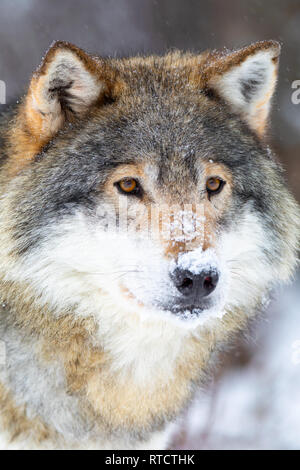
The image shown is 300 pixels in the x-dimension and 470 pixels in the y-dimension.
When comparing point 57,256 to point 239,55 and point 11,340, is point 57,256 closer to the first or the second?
point 11,340

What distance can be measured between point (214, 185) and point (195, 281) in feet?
2.21

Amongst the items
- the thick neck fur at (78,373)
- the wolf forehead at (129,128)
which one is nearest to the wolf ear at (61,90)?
the wolf forehead at (129,128)

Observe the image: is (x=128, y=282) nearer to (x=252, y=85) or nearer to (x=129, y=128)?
(x=129, y=128)

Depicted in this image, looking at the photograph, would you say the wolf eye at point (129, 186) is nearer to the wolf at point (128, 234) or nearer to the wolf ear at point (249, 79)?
the wolf at point (128, 234)

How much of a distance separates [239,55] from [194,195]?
0.85 meters

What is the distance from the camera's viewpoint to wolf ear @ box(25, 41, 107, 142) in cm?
273

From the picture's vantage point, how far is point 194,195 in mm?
2881

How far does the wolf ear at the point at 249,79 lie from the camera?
303cm

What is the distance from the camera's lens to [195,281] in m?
2.55

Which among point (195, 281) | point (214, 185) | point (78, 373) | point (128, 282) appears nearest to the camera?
point (195, 281)

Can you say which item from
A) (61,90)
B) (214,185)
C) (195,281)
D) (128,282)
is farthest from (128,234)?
(61,90)

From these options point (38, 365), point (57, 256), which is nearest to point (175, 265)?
point (57, 256)

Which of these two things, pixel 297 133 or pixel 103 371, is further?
pixel 297 133

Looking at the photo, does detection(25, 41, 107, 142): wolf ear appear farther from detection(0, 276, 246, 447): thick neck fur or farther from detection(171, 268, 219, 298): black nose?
detection(171, 268, 219, 298): black nose
